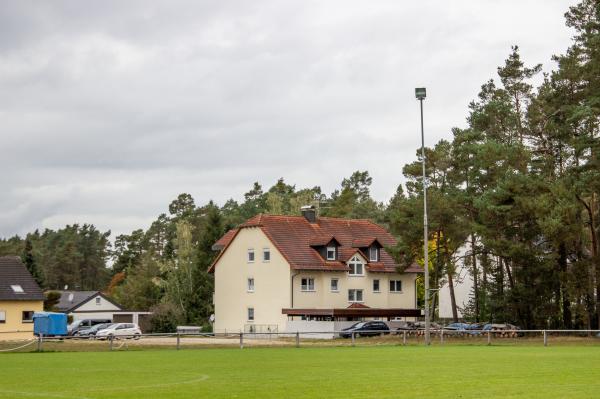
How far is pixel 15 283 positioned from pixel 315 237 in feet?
83.6

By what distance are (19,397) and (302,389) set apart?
614 cm

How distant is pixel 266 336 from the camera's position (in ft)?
241

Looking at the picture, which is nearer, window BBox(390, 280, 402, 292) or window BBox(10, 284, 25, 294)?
window BBox(10, 284, 25, 294)

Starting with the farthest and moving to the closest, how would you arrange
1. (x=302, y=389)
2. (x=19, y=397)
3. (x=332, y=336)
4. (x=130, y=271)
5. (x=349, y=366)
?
1. (x=130, y=271)
2. (x=332, y=336)
3. (x=349, y=366)
4. (x=302, y=389)
5. (x=19, y=397)

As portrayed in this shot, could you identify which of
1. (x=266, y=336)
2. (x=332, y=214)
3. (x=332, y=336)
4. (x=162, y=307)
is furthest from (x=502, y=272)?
(x=332, y=214)

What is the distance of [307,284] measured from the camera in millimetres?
79062

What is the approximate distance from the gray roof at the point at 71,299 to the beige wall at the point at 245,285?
31.8 m

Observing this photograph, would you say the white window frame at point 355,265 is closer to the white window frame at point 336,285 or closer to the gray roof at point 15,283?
the white window frame at point 336,285

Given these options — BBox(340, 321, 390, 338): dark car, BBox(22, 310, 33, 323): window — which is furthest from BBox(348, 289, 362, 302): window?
A: BBox(22, 310, 33, 323): window

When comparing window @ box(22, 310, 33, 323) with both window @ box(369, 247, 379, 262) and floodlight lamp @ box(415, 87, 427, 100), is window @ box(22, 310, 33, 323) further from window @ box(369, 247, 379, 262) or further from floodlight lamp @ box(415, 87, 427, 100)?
floodlight lamp @ box(415, 87, 427, 100)

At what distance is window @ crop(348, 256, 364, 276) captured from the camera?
268ft

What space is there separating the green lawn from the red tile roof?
4353 cm

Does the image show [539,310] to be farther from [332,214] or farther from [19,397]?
[332,214]

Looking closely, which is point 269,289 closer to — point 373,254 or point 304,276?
point 304,276
